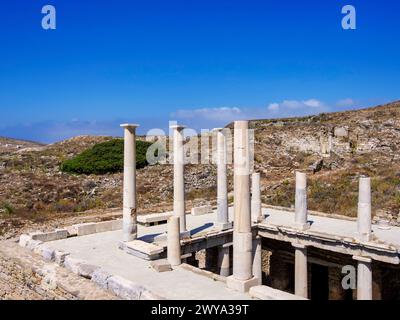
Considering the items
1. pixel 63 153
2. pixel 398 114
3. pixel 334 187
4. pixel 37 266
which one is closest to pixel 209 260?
pixel 37 266

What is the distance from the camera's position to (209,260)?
16156 millimetres

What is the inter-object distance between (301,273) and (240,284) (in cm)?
539

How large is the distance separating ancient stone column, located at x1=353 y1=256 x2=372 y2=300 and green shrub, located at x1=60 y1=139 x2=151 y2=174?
2487cm

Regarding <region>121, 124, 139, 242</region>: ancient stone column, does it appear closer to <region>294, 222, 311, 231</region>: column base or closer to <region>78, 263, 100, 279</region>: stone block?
<region>78, 263, 100, 279</region>: stone block

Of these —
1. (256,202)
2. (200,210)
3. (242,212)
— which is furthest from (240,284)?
(200,210)

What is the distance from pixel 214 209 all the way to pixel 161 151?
2077cm

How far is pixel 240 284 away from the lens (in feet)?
33.2

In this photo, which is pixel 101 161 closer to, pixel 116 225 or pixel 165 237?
pixel 116 225

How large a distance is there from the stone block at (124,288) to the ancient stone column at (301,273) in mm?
7061

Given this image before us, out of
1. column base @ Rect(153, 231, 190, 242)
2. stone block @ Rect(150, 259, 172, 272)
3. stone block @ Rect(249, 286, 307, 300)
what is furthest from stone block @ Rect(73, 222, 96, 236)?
stone block @ Rect(249, 286, 307, 300)

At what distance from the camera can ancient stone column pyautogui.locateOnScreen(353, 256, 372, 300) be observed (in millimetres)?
13002
